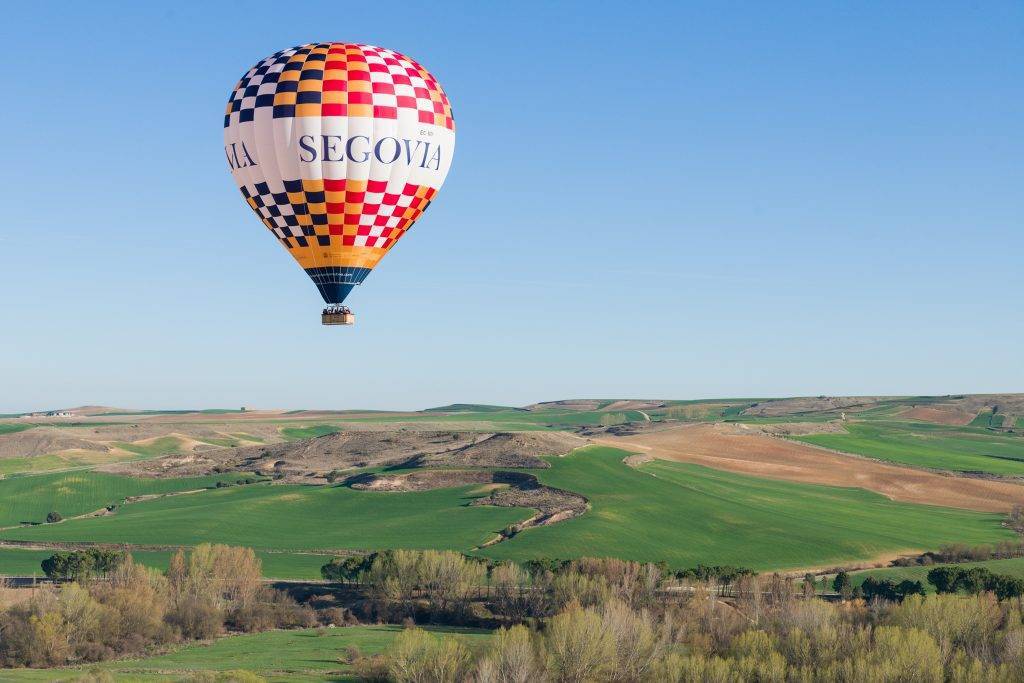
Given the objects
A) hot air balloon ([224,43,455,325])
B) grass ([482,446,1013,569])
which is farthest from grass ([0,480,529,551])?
hot air balloon ([224,43,455,325])

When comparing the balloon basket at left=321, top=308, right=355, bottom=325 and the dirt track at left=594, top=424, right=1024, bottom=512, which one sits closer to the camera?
the balloon basket at left=321, top=308, right=355, bottom=325

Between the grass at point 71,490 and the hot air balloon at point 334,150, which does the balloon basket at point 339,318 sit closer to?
the hot air balloon at point 334,150

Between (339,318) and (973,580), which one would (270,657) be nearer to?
(339,318)

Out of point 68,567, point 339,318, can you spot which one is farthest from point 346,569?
point 339,318

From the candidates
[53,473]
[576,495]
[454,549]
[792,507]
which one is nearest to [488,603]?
[454,549]

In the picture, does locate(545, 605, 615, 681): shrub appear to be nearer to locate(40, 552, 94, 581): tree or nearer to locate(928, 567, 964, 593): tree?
locate(928, 567, 964, 593): tree

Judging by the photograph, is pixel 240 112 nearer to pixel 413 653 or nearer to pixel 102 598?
pixel 413 653

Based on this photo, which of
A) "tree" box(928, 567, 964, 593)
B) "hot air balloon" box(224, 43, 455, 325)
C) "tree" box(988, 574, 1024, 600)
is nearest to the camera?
"hot air balloon" box(224, 43, 455, 325)
